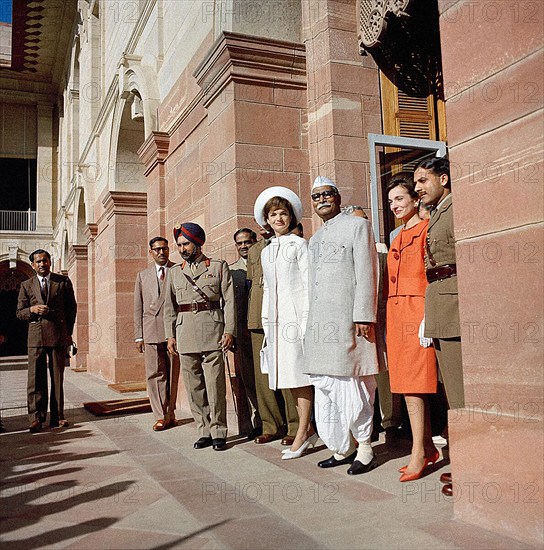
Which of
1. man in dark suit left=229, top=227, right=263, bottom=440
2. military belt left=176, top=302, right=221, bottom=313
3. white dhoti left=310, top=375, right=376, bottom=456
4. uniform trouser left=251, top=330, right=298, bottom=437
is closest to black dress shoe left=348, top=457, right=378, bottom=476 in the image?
white dhoti left=310, top=375, right=376, bottom=456

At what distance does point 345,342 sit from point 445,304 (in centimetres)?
77

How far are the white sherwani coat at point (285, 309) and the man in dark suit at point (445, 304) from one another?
1.14 meters

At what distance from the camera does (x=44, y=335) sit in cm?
602

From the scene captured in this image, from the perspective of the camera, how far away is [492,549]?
7.73 feet

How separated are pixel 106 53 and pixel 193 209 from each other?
7634mm

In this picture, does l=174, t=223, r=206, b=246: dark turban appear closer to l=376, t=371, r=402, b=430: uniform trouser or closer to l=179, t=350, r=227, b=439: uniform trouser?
l=179, t=350, r=227, b=439: uniform trouser

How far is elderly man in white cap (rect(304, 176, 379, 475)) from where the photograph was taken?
372cm

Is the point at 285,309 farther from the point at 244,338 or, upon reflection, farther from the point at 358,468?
the point at 358,468

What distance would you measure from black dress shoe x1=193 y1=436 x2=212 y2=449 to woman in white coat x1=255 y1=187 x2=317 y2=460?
2.58ft

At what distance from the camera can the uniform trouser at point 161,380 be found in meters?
5.83

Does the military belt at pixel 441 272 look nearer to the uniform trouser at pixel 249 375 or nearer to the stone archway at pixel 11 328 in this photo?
the uniform trouser at pixel 249 375

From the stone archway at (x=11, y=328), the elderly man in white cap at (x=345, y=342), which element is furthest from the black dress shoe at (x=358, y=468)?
the stone archway at (x=11, y=328)

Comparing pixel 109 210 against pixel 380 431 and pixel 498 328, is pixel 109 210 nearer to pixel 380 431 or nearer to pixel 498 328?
pixel 380 431

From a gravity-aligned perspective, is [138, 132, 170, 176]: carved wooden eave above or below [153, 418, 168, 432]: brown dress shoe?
above
